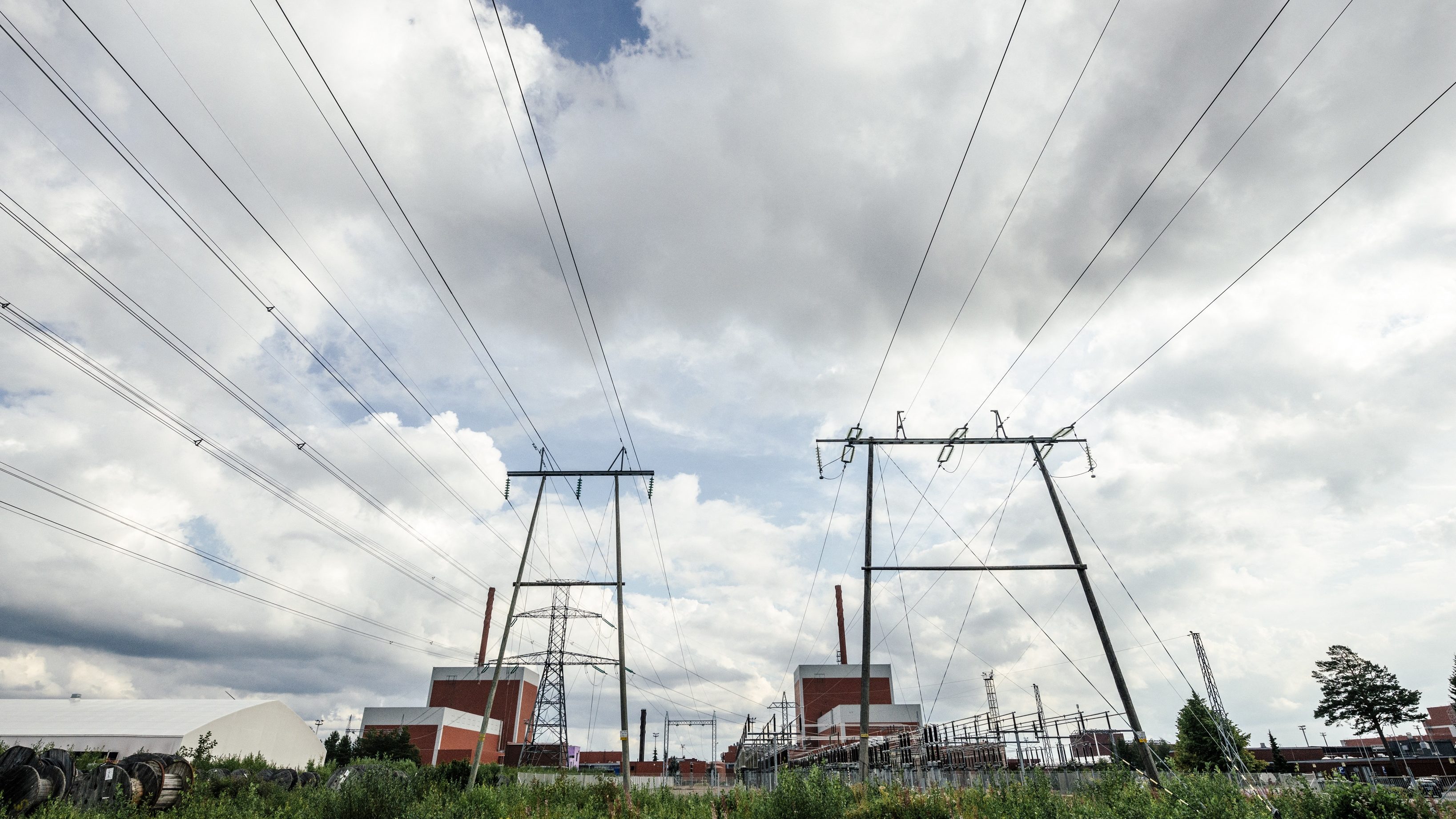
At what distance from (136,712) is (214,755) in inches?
415

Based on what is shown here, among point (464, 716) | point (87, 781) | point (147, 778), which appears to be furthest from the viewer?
point (464, 716)

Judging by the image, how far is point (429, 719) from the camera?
69.2m

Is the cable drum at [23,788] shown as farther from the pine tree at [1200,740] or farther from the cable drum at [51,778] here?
the pine tree at [1200,740]

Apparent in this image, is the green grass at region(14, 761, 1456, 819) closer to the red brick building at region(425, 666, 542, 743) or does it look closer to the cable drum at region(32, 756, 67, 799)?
the cable drum at region(32, 756, 67, 799)

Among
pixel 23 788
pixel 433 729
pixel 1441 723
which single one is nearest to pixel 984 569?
pixel 23 788

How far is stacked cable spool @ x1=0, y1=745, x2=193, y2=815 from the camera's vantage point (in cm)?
1939

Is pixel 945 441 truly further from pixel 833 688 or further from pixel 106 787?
pixel 833 688

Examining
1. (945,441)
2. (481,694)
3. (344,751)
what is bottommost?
(344,751)

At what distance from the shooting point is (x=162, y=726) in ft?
156

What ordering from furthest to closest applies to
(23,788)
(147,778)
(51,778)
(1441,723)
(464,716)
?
(1441,723) < (464,716) < (147,778) < (51,778) < (23,788)

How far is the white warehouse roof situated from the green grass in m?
27.4

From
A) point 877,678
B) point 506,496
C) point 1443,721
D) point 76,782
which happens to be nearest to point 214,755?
point 76,782

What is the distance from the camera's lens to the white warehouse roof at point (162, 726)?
45.0 meters

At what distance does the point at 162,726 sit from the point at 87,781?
3233 cm
